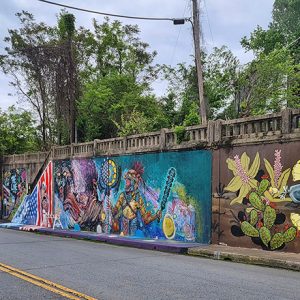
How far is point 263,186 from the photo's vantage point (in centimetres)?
1278

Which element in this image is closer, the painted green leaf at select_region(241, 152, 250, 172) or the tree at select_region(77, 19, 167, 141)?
the painted green leaf at select_region(241, 152, 250, 172)

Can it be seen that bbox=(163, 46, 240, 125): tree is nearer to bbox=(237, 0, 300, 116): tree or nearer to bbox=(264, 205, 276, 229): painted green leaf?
bbox=(237, 0, 300, 116): tree

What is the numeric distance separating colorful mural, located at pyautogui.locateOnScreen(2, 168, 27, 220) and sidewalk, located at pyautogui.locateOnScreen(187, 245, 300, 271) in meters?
17.0

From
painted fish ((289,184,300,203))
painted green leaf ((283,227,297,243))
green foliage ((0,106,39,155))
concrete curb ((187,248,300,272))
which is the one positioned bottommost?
concrete curb ((187,248,300,272))

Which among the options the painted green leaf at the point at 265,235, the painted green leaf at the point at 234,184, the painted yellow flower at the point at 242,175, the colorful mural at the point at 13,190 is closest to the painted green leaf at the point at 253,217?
the painted green leaf at the point at 265,235

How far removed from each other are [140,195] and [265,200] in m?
6.19

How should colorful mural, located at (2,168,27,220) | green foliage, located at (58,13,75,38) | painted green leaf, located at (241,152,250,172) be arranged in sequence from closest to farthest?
painted green leaf, located at (241,152,250,172)
colorful mural, located at (2,168,27,220)
green foliage, located at (58,13,75,38)

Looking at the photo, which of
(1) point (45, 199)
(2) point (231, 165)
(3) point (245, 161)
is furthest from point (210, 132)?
(1) point (45, 199)

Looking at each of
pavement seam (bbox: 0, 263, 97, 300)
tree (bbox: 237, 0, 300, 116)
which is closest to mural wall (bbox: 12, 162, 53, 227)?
tree (bbox: 237, 0, 300, 116)

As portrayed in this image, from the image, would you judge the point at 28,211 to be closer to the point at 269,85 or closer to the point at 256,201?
the point at 269,85

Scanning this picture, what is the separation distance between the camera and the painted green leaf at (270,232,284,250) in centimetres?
1218

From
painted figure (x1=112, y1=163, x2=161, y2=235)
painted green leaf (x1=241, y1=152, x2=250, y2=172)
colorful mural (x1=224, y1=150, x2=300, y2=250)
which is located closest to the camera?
colorful mural (x1=224, y1=150, x2=300, y2=250)

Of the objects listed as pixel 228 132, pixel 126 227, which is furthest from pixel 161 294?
pixel 126 227

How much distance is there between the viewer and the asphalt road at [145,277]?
713cm
